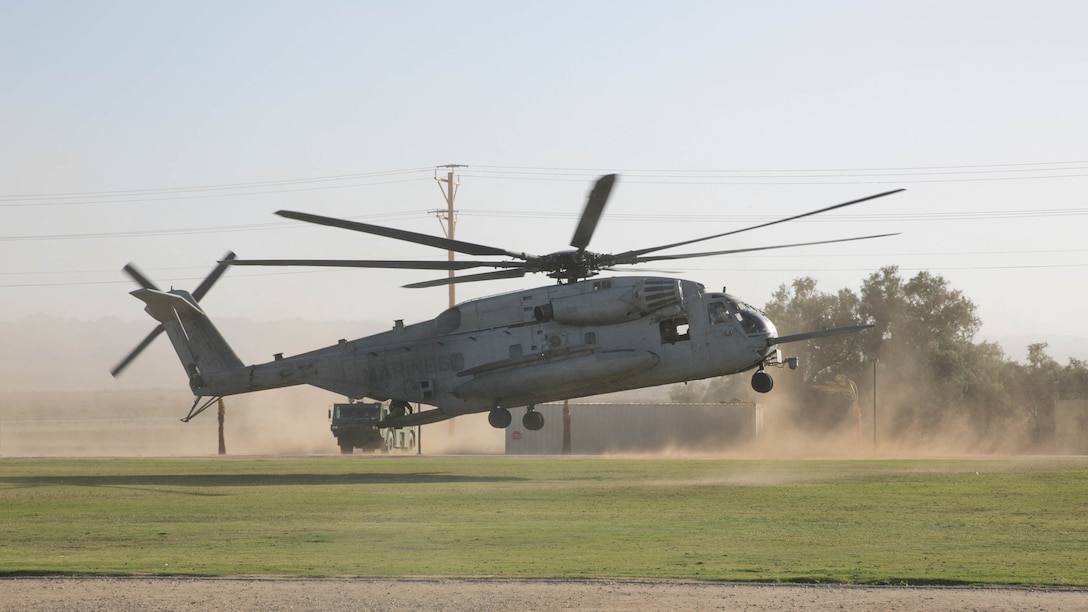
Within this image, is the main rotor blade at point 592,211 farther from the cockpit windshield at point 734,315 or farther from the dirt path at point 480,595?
the dirt path at point 480,595

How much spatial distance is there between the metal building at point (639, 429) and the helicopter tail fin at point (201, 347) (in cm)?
3824

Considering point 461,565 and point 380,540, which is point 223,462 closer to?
point 380,540

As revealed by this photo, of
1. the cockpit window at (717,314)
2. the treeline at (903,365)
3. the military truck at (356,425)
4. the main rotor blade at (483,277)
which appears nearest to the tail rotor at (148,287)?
the main rotor blade at (483,277)

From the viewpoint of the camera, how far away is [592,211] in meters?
26.4

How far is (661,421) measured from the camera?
238ft

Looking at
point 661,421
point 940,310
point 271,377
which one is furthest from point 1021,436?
point 271,377

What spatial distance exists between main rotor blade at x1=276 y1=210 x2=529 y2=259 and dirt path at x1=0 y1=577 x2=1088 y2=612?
34.6ft

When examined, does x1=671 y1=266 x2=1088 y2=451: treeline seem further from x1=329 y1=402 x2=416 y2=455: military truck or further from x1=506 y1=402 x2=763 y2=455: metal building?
x1=329 y1=402 x2=416 y2=455: military truck

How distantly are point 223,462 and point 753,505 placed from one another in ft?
84.8

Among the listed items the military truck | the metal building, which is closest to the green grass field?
the military truck

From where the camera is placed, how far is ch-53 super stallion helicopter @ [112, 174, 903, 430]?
102ft

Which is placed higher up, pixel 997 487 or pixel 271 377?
pixel 271 377

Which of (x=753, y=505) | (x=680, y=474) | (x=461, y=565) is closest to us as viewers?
(x=461, y=565)

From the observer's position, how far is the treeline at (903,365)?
9562 centimetres
